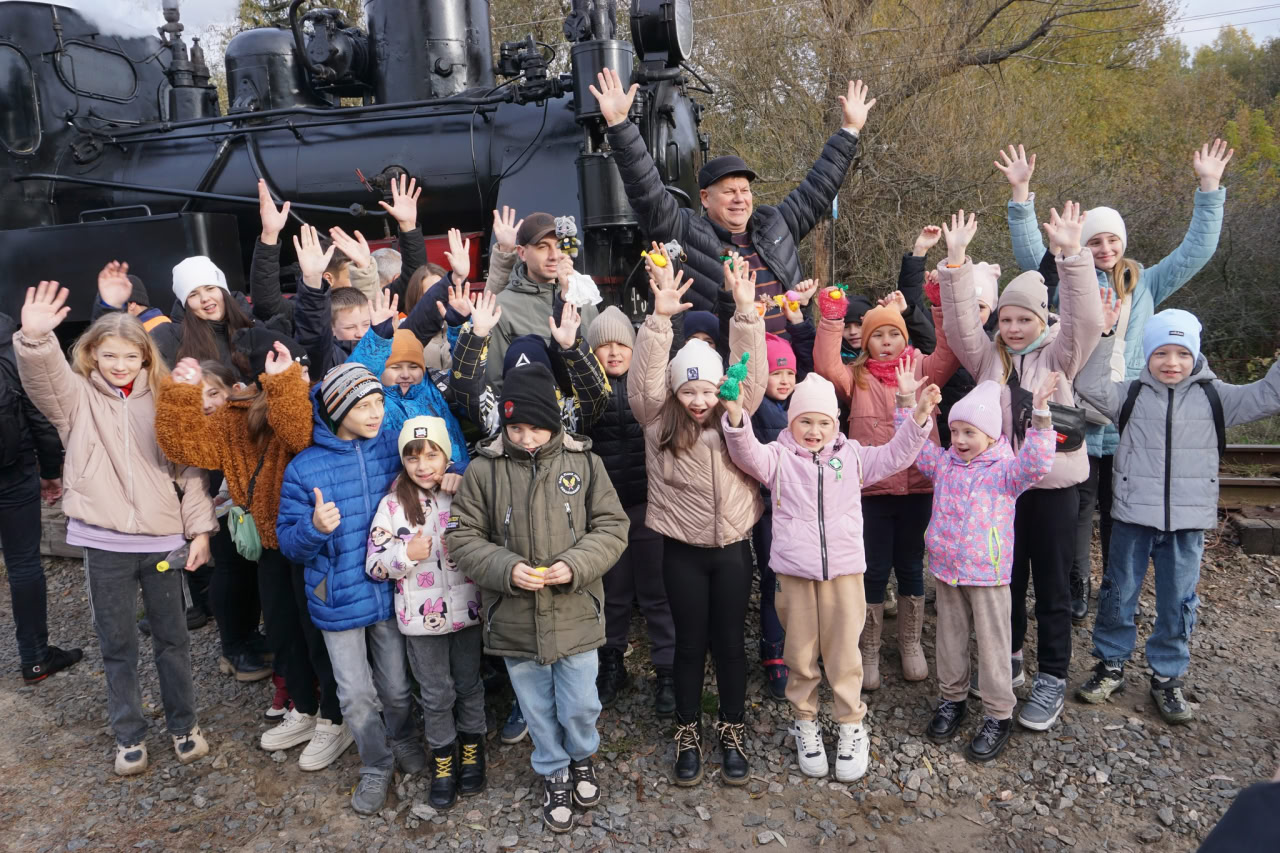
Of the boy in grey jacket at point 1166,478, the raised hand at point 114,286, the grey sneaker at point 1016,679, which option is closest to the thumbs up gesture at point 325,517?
the raised hand at point 114,286

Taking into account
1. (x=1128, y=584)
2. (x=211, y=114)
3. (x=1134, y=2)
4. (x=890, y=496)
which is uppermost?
(x=1134, y=2)

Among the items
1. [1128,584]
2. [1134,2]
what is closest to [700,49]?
[1134,2]

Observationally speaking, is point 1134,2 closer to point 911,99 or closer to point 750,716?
point 911,99

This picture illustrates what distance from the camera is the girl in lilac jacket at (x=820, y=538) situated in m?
3.00

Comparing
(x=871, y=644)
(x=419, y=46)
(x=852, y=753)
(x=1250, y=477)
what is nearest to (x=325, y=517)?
(x=852, y=753)

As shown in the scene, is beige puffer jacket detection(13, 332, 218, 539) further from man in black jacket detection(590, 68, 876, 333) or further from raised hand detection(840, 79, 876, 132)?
raised hand detection(840, 79, 876, 132)

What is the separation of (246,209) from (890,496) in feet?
17.2

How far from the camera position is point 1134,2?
12008 mm

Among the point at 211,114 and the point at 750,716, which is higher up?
the point at 211,114

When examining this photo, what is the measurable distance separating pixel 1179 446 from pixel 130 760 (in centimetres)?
440

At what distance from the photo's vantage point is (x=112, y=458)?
3215 mm

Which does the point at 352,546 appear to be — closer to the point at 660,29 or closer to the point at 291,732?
the point at 291,732

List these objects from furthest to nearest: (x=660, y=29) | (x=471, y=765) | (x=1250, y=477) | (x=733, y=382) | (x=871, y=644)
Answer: (x=1250, y=477), (x=660, y=29), (x=871, y=644), (x=471, y=765), (x=733, y=382)

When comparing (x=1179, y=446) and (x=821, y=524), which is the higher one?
(x=1179, y=446)
